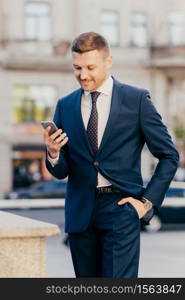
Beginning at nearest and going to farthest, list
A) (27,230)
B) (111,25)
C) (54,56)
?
(27,230) → (54,56) → (111,25)

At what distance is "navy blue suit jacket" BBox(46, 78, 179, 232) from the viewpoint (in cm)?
443

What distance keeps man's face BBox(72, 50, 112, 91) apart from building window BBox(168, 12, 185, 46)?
1306 inches

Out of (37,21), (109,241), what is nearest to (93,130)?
(109,241)

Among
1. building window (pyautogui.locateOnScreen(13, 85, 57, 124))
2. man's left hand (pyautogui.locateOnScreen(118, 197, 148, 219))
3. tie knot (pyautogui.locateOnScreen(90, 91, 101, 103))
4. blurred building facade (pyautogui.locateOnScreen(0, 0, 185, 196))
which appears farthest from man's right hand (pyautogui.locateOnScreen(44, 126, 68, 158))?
building window (pyautogui.locateOnScreen(13, 85, 57, 124))

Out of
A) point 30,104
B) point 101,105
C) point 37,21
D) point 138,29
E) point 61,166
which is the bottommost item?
point 30,104

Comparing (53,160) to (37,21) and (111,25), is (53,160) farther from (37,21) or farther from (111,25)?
(111,25)

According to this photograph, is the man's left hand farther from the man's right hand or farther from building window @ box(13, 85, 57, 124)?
building window @ box(13, 85, 57, 124)

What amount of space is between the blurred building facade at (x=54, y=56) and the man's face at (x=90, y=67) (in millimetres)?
31268

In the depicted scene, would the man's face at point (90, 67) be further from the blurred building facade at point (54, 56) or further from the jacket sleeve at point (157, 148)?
the blurred building facade at point (54, 56)

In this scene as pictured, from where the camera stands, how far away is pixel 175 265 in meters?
8.99

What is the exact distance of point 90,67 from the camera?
4391 millimetres

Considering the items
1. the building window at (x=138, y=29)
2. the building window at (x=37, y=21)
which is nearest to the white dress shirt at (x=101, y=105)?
the building window at (x=37, y=21)

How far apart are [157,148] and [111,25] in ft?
111

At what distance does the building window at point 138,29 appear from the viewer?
A: 37.8 metres
